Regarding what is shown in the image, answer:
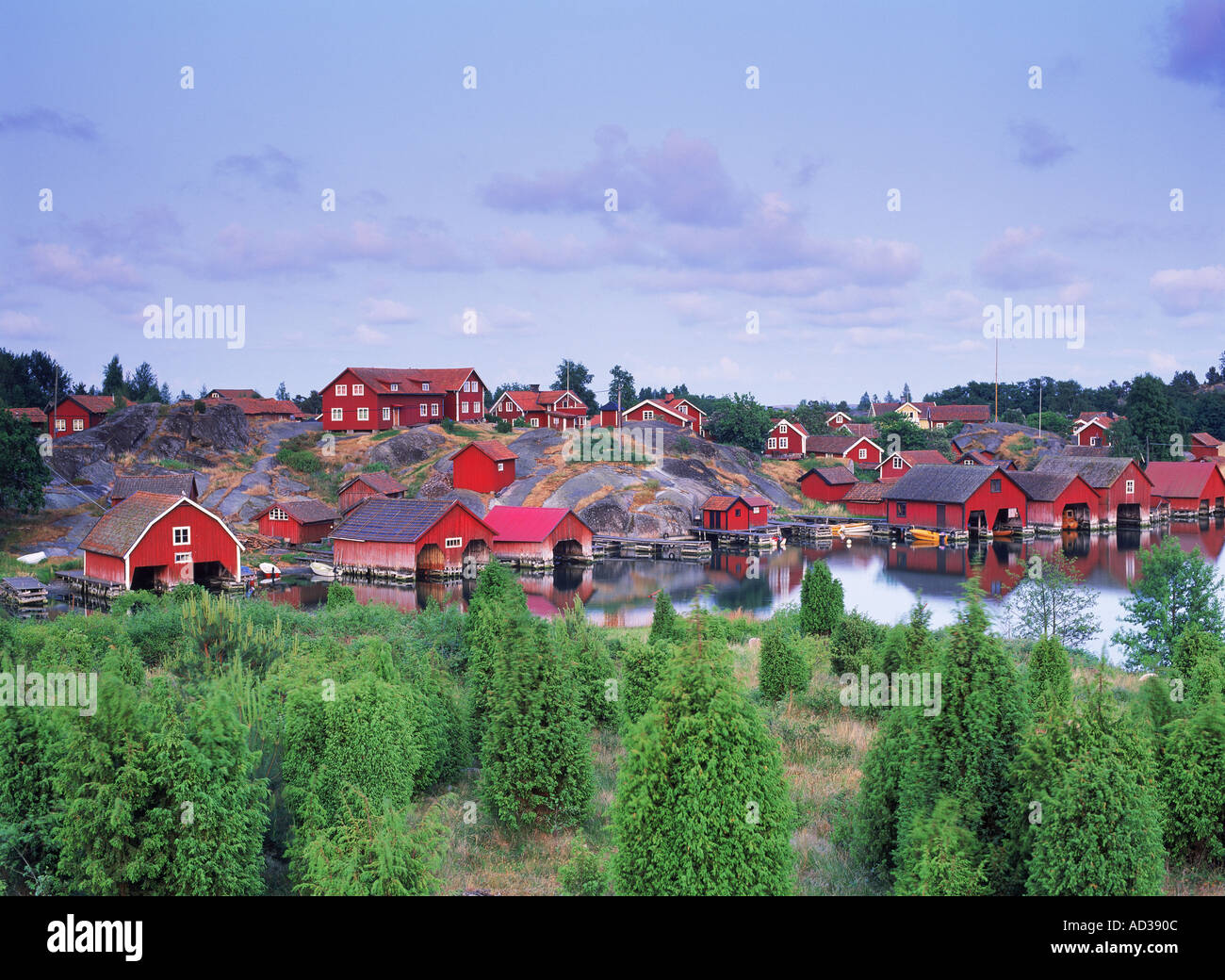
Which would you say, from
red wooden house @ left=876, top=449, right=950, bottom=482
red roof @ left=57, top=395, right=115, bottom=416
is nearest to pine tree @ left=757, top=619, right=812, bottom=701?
red wooden house @ left=876, top=449, right=950, bottom=482

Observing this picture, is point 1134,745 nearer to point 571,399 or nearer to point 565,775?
point 565,775

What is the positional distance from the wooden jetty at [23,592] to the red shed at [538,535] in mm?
22848

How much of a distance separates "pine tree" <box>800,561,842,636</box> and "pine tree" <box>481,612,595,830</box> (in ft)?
49.3

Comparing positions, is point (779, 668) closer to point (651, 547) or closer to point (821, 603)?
point (821, 603)

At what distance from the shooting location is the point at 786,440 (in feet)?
305

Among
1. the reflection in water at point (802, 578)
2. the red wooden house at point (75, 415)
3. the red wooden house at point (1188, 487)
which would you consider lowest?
the reflection in water at point (802, 578)

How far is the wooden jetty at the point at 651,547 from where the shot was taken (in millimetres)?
59500

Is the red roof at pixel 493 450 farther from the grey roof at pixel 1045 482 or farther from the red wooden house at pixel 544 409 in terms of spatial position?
the grey roof at pixel 1045 482

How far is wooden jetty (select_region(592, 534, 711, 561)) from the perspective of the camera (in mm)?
59500

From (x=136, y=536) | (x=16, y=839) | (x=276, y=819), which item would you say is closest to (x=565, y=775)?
(x=276, y=819)

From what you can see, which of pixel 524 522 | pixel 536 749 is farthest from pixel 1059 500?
pixel 536 749

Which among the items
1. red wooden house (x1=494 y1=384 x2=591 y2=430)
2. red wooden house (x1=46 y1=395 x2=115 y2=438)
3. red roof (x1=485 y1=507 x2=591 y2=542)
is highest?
red wooden house (x1=494 y1=384 x2=591 y2=430)

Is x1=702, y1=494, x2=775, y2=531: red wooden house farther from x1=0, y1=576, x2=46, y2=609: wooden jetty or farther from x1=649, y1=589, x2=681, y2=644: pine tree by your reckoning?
x1=649, y1=589, x2=681, y2=644: pine tree

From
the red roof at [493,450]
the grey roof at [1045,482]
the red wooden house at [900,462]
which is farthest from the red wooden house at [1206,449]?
the red roof at [493,450]
